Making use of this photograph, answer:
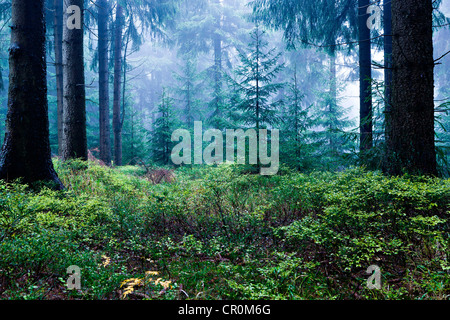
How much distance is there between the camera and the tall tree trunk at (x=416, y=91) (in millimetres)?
4008

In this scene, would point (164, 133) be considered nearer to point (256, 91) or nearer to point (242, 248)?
point (256, 91)

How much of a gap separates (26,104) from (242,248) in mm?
4369

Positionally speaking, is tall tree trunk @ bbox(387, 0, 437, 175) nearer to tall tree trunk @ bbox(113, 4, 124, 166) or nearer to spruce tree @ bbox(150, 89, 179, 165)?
spruce tree @ bbox(150, 89, 179, 165)

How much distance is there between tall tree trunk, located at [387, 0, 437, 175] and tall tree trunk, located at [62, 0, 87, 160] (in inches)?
284

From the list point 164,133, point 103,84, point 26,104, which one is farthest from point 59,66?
point 26,104

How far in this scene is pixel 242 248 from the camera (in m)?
3.18

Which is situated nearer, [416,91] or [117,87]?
[416,91]

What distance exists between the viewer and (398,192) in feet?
8.89

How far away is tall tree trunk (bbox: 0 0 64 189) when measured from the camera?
4.20 m

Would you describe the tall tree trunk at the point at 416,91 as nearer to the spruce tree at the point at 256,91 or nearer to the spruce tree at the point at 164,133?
the spruce tree at the point at 256,91

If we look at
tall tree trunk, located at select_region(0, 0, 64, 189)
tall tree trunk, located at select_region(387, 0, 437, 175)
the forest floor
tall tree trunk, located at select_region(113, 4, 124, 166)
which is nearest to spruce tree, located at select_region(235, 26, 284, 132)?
tall tree trunk, located at select_region(387, 0, 437, 175)

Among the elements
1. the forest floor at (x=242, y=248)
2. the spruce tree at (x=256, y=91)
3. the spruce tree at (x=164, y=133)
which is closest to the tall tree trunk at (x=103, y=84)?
the spruce tree at (x=164, y=133)

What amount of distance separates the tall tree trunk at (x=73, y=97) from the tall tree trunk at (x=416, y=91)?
7.20m
